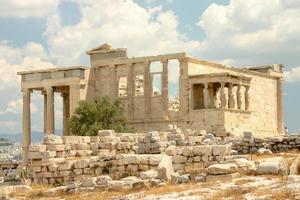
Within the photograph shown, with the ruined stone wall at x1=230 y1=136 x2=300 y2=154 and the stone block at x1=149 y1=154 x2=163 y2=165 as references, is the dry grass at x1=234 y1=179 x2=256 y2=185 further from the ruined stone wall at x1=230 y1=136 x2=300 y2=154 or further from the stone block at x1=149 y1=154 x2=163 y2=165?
the ruined stone wall at x1=230 y1=136 x2=300 y2=154

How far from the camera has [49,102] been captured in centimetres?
5559

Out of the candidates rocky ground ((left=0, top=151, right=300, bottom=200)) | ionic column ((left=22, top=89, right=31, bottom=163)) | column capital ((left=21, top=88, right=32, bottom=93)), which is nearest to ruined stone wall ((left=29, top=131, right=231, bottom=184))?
rocky ground ((left=0, top=151, right=300, bottom=200))

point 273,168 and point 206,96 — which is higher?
point 206,96

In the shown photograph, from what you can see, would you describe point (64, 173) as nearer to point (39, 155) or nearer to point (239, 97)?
point (39, 155)

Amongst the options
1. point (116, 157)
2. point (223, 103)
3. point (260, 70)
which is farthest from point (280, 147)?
point (260, 70)

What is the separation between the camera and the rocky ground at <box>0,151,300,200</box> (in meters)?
13.9

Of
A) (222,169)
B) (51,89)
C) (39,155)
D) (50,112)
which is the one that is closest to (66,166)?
(39,155)

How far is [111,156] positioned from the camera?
20.8 meters

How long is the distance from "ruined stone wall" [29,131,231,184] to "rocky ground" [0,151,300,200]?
1.03m

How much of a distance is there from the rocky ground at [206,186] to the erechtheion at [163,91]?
3126 cm

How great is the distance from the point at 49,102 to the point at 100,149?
31.7 meters

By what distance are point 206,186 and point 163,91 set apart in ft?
123

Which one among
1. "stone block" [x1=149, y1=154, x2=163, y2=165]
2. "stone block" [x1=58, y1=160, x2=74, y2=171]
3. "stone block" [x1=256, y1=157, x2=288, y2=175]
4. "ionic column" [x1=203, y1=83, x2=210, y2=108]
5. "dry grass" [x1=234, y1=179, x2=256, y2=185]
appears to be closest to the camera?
"dry grass" [x1=234, y1=179, x2=256, y2=185]

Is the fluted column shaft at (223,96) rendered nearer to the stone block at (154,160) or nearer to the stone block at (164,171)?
the stone block at (154,160)
